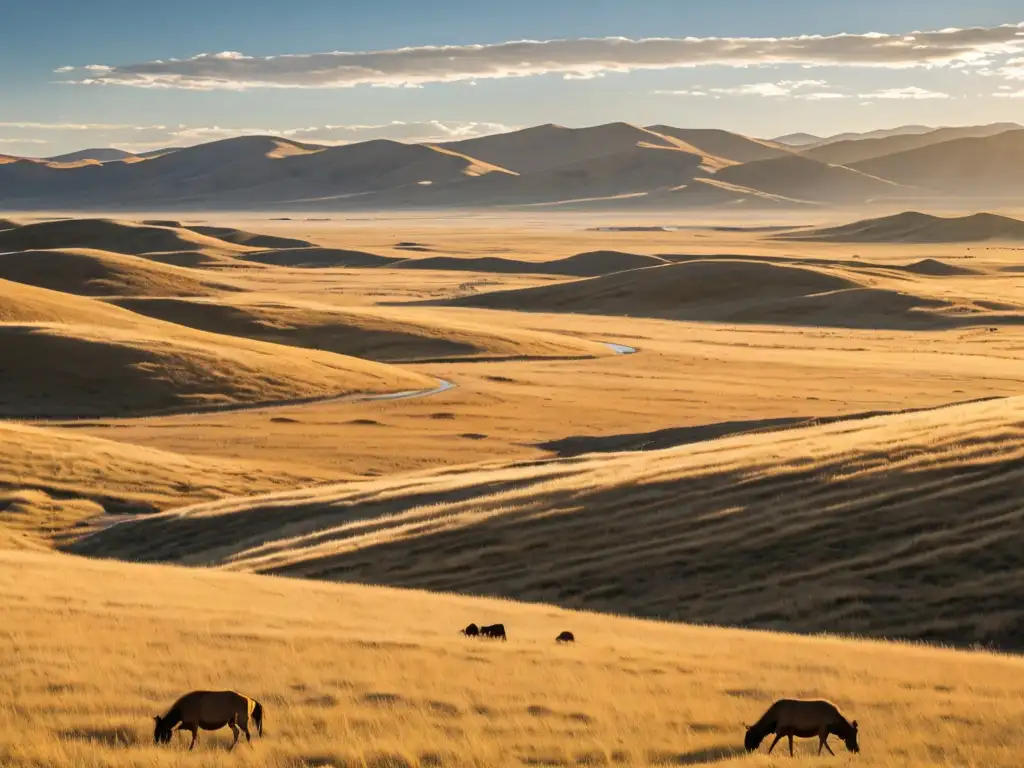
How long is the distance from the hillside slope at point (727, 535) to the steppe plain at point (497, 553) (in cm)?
11

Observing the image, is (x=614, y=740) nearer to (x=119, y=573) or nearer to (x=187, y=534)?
(x=119, y=573)

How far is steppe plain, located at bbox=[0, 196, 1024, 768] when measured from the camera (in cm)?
1343

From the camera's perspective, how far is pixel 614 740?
12664mm

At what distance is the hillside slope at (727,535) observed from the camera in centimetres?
2366

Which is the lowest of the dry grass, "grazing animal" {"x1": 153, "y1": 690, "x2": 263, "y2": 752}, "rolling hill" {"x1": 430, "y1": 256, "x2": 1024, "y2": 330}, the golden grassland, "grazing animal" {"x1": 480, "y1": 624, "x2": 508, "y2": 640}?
"rolling hill" {"x1": 430, "y1": 256, "x2": 1024, "y2": 330}

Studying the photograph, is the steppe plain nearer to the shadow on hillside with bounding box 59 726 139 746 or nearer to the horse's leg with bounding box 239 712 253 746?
the shadow on hillside with bounding box 59 726 139 746

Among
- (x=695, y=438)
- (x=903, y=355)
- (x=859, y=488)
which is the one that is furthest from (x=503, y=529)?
(x=903, y=355)

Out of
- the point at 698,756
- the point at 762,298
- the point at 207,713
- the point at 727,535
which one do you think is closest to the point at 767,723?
the point at 698,756

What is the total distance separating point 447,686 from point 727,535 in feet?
45.0

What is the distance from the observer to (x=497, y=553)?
29469 mm

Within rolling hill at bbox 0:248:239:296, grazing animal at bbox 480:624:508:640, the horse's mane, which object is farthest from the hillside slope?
rolling hill at bbox 0:248:239:296

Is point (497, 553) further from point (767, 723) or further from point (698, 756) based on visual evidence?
point (767, 723)

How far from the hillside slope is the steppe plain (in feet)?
0.35

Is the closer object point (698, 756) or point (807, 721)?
point (807, 721)
